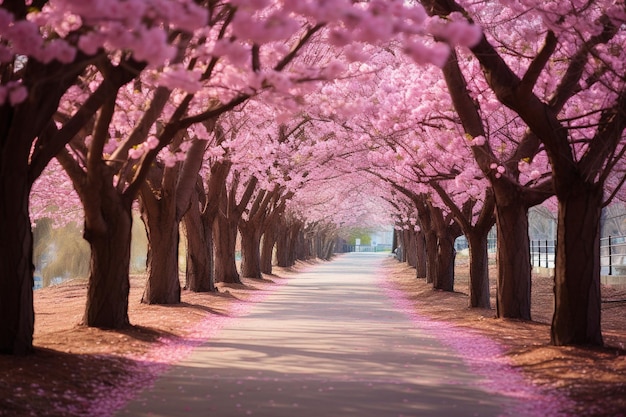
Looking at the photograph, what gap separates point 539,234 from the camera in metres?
80.4

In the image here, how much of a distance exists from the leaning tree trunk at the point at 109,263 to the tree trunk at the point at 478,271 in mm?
9305

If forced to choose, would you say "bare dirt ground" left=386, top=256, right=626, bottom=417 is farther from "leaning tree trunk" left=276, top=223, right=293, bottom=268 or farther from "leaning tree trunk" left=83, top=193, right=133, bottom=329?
"leaning tree trunk" left=276, top=223, right=293, bottom=268

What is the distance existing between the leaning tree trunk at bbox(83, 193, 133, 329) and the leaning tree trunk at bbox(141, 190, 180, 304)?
5270 millimetres

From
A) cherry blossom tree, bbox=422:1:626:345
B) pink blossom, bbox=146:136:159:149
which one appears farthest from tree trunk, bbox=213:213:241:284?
cherry blossom tree, bbox=422:1:626:345

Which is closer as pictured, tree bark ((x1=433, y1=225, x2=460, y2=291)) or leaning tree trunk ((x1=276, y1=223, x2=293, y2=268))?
tree bark ((x1=433, y1=225, x2=460, y2=291))

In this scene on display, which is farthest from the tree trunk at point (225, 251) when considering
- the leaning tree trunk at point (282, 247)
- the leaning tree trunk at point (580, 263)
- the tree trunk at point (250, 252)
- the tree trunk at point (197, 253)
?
the leaning tree trunk at point (282, 247)

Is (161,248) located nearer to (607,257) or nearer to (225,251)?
(225,251)

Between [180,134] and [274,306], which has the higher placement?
[180,134]

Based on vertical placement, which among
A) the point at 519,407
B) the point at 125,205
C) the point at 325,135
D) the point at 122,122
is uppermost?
the point at 325,135

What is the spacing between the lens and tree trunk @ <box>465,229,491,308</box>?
20.2 metres

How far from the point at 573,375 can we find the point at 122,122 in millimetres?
7886

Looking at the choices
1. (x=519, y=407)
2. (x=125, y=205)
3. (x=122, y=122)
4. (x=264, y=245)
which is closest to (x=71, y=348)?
(x=125, y=205)

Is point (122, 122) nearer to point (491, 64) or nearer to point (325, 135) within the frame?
point (491, 64)

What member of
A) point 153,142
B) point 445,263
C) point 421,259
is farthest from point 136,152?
point 421,259
